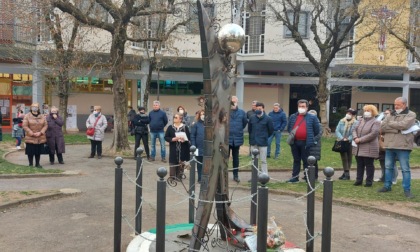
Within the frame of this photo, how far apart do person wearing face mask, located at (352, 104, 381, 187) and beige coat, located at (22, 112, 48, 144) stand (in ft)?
25.8

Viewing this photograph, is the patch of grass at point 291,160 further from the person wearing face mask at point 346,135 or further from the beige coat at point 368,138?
the beige coat at point 368,138

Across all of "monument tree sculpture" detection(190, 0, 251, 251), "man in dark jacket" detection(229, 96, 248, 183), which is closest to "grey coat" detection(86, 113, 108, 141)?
"man in dark jacket" detection(229, 96, 248, 183)

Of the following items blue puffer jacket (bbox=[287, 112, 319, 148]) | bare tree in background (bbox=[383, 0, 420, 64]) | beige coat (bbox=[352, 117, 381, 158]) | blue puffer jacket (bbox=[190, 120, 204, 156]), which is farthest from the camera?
bare tree in background (bbox=[383, 0, 420, 64])

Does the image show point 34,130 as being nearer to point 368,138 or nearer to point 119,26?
point 119,26

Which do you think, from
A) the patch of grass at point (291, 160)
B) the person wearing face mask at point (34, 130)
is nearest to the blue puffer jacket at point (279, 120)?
the patch of grass at point (291, 160)

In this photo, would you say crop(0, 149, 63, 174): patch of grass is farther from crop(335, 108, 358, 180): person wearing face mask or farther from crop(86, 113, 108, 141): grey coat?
crop(335, 108, 358, 180): person wearing face mask

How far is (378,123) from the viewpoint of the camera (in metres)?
9.73

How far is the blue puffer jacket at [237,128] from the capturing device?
10.4 m

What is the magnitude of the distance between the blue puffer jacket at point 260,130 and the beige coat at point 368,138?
201 centimetres

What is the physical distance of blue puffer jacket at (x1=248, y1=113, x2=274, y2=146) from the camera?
34.5 feet

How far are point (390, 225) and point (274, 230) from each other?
3.00 metres

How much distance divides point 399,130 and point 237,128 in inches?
137

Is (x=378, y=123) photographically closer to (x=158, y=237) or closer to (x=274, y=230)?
(x=274, y=230)

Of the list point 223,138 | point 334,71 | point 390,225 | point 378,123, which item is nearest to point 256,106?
point 378,123
